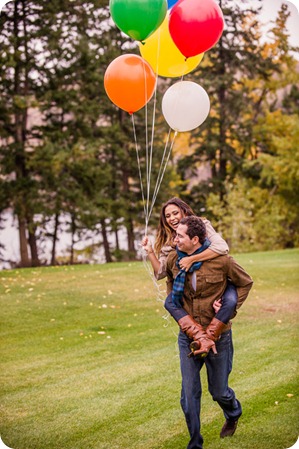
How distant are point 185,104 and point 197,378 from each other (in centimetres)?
181

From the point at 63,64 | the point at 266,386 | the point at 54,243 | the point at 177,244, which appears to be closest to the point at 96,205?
the point at 54,243

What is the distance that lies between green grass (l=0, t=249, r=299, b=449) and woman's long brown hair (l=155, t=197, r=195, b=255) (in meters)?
1.14

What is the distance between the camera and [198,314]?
10.2 feet

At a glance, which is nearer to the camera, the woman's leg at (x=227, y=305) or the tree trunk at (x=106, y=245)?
the woman's leg at (x=227, y=305)

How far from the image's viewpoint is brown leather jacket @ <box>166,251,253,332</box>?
3.08m

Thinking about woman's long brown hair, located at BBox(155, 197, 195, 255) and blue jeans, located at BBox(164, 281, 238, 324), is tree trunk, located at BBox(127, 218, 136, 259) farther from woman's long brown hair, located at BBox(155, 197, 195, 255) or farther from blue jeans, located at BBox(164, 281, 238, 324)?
blue jeans, located at BBox(164, 281, 238, 324)

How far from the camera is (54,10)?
48.5 feet

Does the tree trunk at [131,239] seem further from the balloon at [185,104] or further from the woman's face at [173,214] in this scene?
the woman's face at [173,214]

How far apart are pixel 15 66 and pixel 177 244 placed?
12.4m

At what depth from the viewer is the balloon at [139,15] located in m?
3.75

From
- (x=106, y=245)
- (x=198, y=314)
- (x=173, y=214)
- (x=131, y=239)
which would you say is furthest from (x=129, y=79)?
(x=131, y=239)

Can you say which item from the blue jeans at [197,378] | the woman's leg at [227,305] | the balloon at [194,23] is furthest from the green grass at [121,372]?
the balloon at [194,23]

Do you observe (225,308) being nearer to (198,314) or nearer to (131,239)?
(198,314)

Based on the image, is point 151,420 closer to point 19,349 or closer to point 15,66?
point 19,349
